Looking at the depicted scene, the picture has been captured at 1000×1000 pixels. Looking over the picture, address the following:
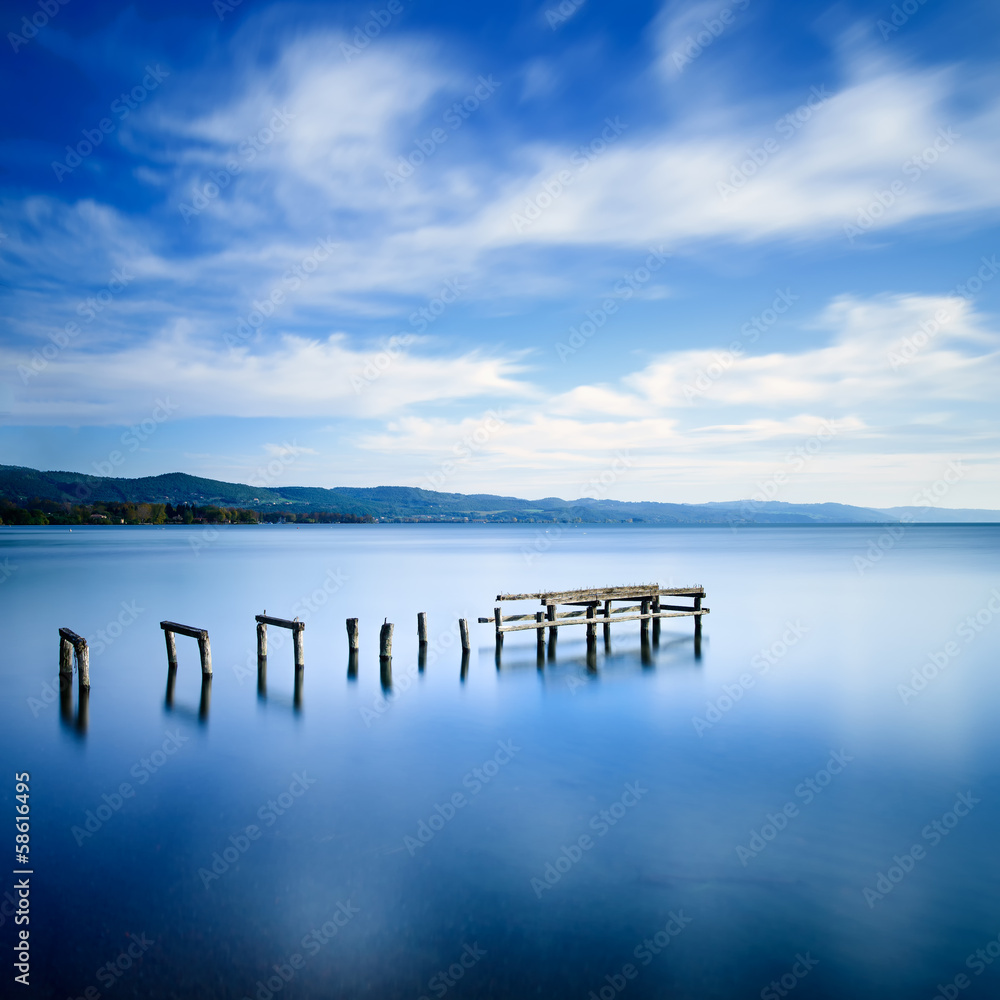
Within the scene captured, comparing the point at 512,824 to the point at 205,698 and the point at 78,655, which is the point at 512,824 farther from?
the point at 78,655

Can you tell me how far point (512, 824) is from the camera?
11516 mm

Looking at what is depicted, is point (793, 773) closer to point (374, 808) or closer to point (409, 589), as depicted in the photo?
point (374, 808)

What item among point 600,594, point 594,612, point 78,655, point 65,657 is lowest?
point 65,657

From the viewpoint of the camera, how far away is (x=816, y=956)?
8.19m

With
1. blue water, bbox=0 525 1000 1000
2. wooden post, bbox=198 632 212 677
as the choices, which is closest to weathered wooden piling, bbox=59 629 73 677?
blue water, bbox=0 525 1000 1000

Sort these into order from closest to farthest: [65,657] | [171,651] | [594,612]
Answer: [65,657]
[171,651]
[594,612]

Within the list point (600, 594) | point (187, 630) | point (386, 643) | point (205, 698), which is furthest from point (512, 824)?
point (600, 594)

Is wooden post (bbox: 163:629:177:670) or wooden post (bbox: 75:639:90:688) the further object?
wooden post (bbox: 163:629:177:670)

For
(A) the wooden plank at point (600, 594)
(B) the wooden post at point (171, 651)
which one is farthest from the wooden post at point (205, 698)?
(A) the wooden plank at point (600, 594)

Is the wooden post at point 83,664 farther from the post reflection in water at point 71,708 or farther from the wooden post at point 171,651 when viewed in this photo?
the wooden post at point 171,651

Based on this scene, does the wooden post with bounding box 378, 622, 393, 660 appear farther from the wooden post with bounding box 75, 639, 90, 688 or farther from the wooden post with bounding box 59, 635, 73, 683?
the wooden post with bounding box 59, 635, 73, 683

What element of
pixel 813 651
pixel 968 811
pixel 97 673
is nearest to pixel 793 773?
pixel 968 811

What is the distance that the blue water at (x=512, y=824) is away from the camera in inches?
314

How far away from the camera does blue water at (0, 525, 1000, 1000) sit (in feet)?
26.1
